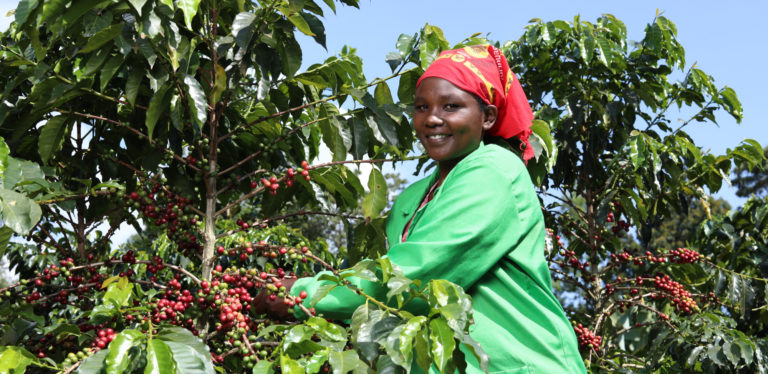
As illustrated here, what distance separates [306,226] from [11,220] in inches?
664

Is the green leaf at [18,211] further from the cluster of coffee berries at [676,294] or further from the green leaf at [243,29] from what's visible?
the cluster of coffee berries at [676,294]

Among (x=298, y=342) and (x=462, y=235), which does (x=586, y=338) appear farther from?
(x=298, y=342)

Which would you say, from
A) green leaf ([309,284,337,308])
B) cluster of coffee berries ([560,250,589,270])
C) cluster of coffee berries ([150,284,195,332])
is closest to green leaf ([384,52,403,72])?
cluster of coffee berries ([150,284,195,332])

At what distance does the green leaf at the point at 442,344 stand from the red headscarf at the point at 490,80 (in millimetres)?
824

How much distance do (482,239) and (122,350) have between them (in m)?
0.84

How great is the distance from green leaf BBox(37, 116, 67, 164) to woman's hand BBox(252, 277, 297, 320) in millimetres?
899

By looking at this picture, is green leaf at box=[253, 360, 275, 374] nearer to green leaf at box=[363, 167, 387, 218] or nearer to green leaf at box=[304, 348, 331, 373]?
green leaf at box=[304, 348, 331, 373]

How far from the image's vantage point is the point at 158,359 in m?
1.57

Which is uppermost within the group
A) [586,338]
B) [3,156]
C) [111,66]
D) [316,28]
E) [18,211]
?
[316,28]

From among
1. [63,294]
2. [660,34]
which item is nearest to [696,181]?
[660,34]

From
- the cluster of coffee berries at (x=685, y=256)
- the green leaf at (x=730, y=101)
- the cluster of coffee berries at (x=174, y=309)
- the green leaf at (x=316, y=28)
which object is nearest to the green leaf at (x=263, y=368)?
the cluster of coffee berries at (x=174, y=309)

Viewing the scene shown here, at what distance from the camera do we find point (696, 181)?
520cm

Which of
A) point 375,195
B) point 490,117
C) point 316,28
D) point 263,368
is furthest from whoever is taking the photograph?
point 375,195

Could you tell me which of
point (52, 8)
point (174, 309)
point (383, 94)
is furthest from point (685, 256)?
point (52, 8)
